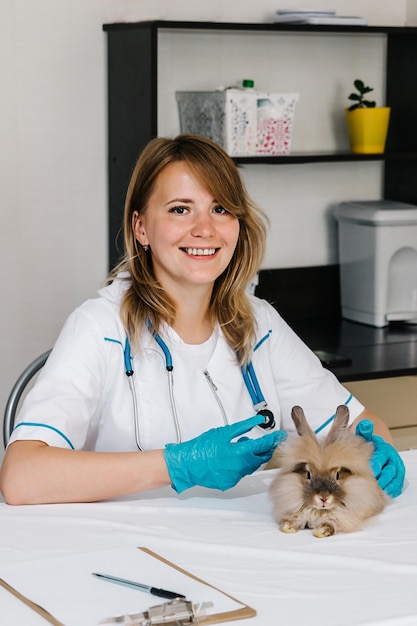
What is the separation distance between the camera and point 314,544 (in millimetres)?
1485

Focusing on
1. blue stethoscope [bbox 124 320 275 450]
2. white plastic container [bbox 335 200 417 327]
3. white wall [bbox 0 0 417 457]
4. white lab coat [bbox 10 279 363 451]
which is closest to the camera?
white lab coat [bbox 10 279 363 451]

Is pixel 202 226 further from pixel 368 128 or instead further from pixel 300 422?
pixel 368 128

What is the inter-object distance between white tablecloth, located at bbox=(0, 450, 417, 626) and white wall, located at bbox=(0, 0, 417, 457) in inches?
52.2

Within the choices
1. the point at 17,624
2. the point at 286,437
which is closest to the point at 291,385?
the point at 286,437

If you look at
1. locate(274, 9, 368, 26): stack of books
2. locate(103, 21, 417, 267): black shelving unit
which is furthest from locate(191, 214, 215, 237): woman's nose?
locate(274, 9, 368, 26): stack of books

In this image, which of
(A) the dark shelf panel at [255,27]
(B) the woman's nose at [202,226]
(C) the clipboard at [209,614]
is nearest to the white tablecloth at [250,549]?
(C) the clipboard at [209,614]

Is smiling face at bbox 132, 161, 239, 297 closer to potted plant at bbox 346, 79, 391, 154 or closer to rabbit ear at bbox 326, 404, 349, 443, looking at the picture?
rabbit ear at bbox 326, 404, 349, 443

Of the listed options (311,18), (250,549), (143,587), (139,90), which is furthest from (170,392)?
(311,18)

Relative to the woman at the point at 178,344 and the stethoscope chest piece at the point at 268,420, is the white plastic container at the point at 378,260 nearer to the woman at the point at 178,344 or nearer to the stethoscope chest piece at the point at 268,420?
the woman at the point at 178,344

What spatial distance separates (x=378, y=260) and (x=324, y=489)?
71.0 inches

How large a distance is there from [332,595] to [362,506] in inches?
10.1

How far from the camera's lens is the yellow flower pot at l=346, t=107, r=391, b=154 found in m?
3.23

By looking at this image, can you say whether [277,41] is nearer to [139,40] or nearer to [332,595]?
[139,40]

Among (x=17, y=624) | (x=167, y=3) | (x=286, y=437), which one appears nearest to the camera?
(x=17, y=624)
